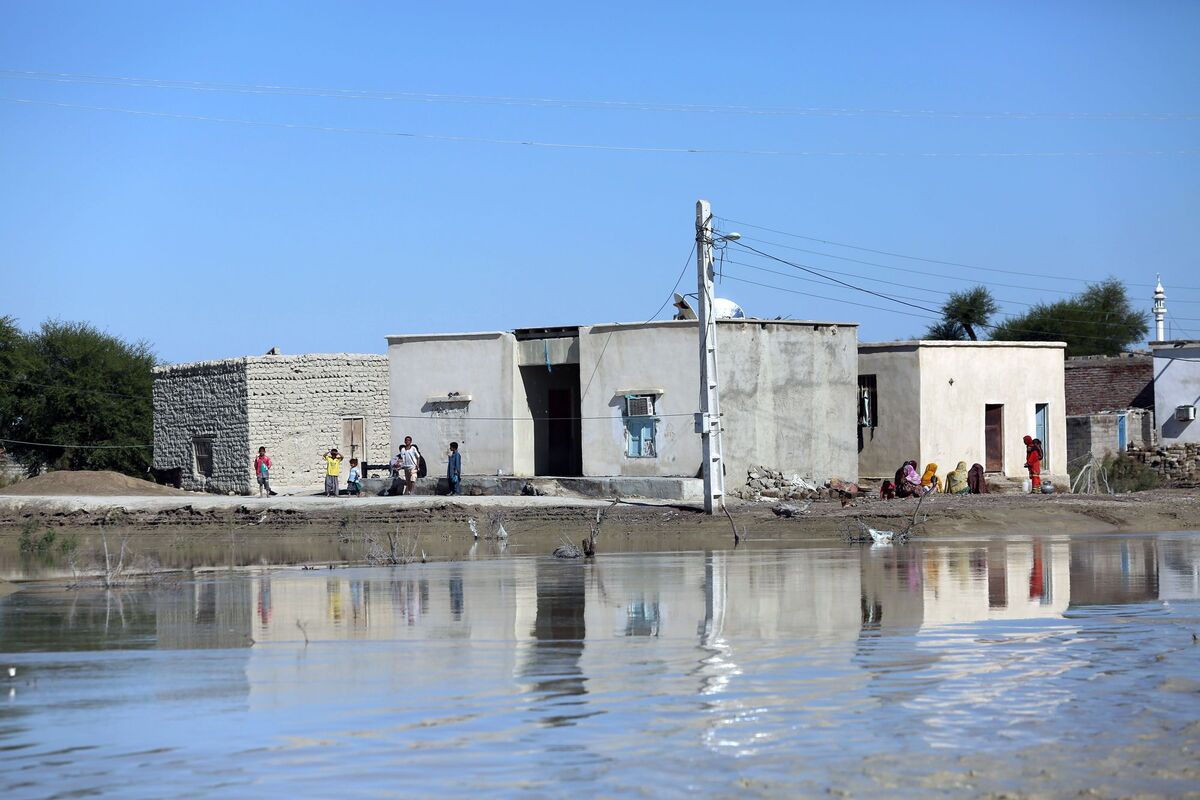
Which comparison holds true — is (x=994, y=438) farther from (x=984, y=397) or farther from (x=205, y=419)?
(x=205, y=419)

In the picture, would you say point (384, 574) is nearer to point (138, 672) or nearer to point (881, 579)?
point (881, 579)

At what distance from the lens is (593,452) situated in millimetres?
34125

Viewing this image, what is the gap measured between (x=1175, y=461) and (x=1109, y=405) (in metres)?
5.42

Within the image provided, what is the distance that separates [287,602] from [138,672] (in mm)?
4879

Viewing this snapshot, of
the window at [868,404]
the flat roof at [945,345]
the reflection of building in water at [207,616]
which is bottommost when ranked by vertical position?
the reflection of building in water at [207,616]

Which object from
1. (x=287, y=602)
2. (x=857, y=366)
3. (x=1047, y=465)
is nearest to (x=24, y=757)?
(x=287, y=602)

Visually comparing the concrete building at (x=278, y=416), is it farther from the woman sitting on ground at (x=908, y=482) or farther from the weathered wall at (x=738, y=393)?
the woman sitting on ground at (x=908, y=482)

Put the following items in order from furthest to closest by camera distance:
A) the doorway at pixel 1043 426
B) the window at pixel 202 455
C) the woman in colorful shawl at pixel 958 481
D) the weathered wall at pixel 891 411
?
1. the window at pixel 202 455
2. the doorway at pixel 1043 426
3. the weathered wall at pixel 891 411
4. the woman in colorful shawl at pixel 958 481

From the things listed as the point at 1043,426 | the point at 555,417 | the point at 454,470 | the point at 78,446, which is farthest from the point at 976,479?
the point at 78,446

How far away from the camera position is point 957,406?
116 ft

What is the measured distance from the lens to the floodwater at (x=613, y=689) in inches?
269

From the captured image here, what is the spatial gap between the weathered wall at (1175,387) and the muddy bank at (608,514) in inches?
330

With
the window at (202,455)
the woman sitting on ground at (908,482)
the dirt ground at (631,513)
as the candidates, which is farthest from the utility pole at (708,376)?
the window at (202,455)

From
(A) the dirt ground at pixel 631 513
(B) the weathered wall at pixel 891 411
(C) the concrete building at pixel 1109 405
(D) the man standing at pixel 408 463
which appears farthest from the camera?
(C) the concrete building at pixel 1109 405
